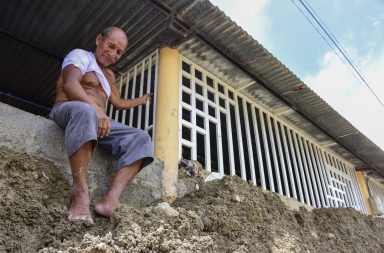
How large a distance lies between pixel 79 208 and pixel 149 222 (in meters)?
0.48

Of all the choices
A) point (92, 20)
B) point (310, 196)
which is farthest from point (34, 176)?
point (310, 196)

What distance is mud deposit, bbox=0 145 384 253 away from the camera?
1.76 metres

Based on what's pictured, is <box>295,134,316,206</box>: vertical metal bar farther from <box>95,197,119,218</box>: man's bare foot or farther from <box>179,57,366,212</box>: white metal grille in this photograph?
<box>95,197,119,218</box>: man's bare foot

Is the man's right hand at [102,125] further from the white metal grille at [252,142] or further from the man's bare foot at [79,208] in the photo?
the white metal grille at [252,142]

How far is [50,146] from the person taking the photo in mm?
2295

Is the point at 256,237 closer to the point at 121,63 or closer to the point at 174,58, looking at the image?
the point at 174,58

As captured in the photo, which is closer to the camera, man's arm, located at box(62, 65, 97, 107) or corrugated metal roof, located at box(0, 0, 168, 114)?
man's arm, located at box(62, 65, 97, 107)

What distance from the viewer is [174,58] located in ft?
12.6

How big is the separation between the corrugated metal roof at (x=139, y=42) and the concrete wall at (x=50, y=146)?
1.65 metres

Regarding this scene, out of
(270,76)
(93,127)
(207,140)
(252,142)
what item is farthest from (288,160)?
(93,127)

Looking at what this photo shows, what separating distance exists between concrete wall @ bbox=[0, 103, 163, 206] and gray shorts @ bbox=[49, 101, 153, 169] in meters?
0.09

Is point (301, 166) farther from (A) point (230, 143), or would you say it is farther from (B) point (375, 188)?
(B) point (375, 188)

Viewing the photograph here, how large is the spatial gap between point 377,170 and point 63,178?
7.76m

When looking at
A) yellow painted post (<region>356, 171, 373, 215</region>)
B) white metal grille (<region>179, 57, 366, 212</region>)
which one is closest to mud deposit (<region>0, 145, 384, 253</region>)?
white metal grille (<region>179, 57, 366, 212</region>)
